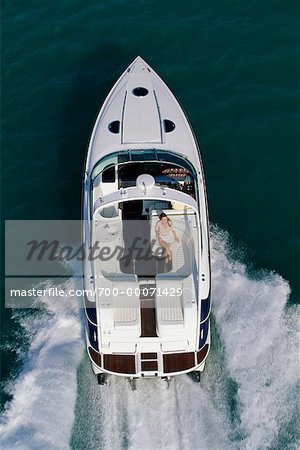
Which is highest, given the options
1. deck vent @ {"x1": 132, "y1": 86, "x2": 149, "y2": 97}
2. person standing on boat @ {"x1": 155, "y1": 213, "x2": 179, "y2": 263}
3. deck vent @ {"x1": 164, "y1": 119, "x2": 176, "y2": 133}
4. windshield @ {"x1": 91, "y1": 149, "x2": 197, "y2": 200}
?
deck vent @ {"x1": 132, "y1": 86, "x2": 149, "y2": 97}

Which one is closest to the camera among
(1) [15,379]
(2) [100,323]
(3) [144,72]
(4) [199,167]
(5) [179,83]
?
(2) [100,323]

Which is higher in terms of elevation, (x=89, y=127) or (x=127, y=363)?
(x=89, y=127)

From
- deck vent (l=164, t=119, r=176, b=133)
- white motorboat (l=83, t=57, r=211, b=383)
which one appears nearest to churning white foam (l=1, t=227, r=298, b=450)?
white motorboat (l=83, t=57, r=211, b=383)

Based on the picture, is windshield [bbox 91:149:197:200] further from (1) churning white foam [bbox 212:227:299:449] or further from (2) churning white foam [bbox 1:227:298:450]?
(2) churning white foam [bbox 1:227:298:450]

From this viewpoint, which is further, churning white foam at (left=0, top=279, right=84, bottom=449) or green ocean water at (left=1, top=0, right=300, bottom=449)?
green ocean water at (left=1, top=0, right=300, bottom=449)

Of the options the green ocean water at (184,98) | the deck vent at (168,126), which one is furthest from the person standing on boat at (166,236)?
the deck vent at (168,126)

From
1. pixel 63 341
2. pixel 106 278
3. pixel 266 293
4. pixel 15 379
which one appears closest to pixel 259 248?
pixel 266 293

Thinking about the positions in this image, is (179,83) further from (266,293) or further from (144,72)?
(266,293)
